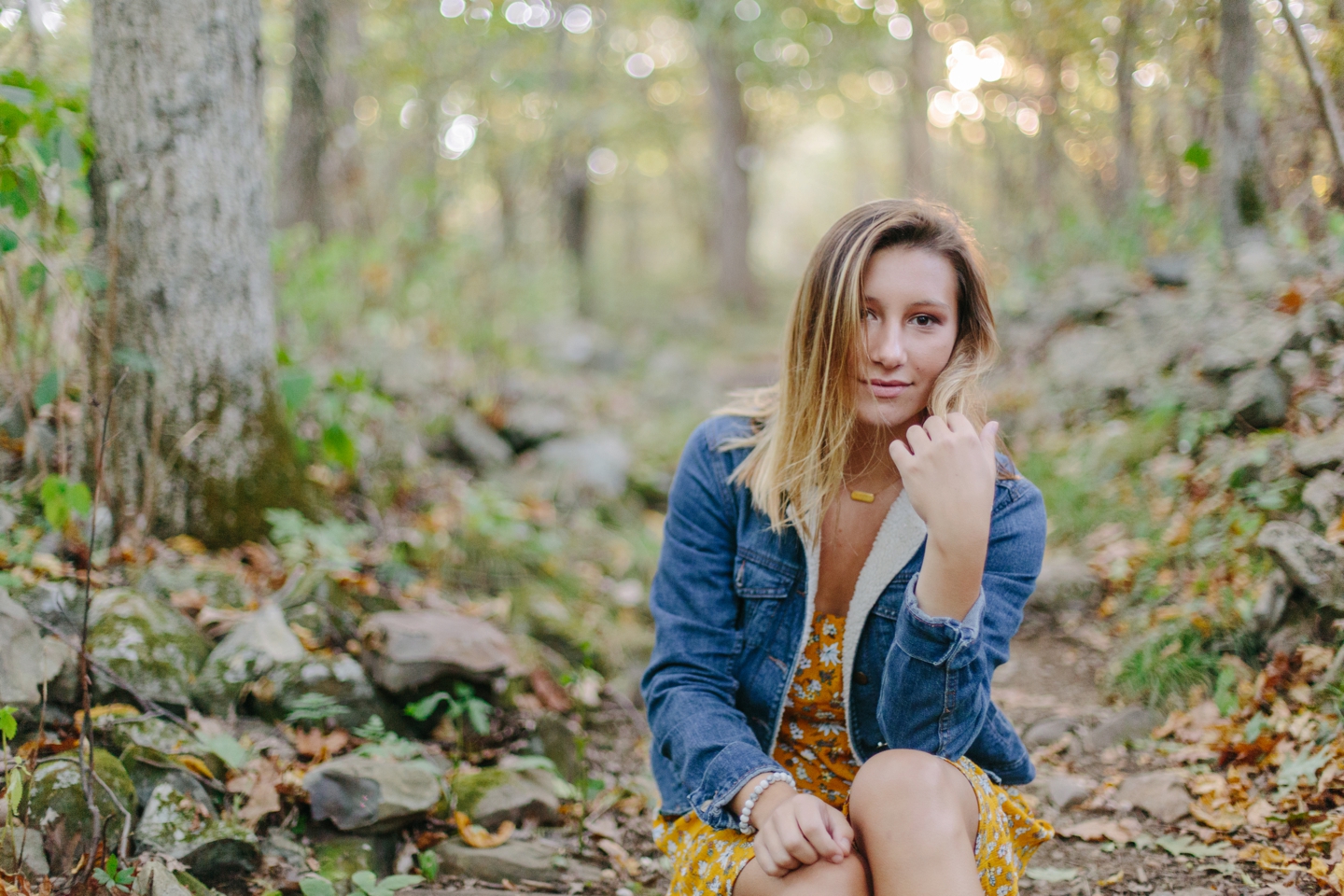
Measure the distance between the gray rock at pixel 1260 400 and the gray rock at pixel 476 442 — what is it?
4.05m

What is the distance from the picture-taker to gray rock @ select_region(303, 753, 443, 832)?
239cm

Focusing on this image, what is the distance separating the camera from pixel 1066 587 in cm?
440

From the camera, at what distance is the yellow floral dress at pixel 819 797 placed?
1.77 m

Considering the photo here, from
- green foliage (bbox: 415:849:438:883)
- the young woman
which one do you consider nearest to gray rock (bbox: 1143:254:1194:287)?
→ the young woman

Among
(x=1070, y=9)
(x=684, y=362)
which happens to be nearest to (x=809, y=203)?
(x=684, y=362)

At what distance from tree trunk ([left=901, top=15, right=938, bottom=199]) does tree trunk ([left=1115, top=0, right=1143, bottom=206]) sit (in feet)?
11.8

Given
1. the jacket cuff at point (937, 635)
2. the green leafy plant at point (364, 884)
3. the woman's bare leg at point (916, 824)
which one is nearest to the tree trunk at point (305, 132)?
the green leafy plant at point (364, 884)

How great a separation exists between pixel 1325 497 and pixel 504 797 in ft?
9.95

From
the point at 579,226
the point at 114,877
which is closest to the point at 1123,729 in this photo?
the point at 114,877

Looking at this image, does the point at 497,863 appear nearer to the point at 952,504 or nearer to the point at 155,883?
the point at 155,883

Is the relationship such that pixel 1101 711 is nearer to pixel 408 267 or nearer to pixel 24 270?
pixel 24 270

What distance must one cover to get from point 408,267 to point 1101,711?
4.91m

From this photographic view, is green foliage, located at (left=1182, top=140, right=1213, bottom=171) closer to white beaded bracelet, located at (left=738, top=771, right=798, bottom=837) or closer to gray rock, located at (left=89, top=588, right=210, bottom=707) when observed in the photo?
white beaded bracelet, located at (left=738, top=771, right=798, bottom=837)

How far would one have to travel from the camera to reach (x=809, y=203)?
1505 inches
